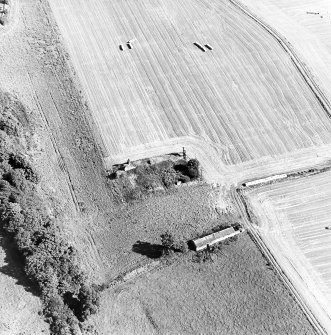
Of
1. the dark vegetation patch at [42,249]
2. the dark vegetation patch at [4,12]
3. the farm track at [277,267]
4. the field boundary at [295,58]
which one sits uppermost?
the field boundary at [295,58]

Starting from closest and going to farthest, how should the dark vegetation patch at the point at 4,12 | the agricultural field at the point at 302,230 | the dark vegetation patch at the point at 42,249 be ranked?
the dark vegetation patch at the point at 42,249 → the agricultural field at the point at 302,230 → the dark vegetation patch at the point at 4,12

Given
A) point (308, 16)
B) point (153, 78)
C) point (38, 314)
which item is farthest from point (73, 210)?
point (308, 16)

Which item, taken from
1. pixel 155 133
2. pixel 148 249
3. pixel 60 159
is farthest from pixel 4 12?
pixel 148 249

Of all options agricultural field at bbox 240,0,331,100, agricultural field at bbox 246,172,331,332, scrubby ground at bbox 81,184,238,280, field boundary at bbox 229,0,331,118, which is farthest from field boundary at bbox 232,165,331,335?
agricultural field at bbox 240,0,331,100

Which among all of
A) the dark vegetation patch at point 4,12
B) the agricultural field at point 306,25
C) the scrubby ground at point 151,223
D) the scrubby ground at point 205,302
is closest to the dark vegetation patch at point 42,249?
the scrubby ground at point 205,302

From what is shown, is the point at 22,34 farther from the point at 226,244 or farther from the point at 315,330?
the point at 315,330

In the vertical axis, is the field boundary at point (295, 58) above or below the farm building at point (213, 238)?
above

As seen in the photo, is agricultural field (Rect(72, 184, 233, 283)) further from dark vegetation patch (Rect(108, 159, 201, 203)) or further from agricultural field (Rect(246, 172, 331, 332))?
agricultural field (Rect(246, 172, 331, 332))

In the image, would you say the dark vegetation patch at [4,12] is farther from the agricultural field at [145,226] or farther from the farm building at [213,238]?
the farm building at [213,238]
